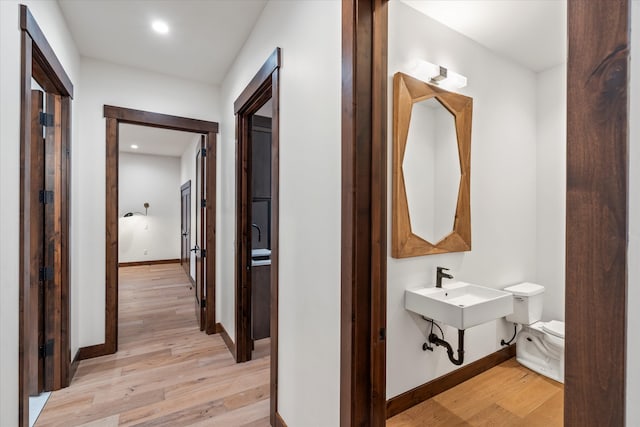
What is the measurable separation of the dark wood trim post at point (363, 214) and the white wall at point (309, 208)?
8cm

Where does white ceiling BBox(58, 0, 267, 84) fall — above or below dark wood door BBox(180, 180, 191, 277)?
above

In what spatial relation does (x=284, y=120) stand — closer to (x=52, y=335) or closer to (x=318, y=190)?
(x=318, y=190)

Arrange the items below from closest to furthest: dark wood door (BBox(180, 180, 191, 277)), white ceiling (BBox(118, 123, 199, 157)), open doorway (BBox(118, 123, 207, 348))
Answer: open doorway (BBox(118, 123, 207, 348)), white ceiling (BBox(118, 123, 199, 157)), dark wood door (BBox(180, 180, 191, 277))

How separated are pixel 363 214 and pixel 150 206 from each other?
757cm

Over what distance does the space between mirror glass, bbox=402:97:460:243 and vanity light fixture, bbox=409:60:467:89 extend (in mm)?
127

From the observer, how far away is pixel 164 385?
2.29 m

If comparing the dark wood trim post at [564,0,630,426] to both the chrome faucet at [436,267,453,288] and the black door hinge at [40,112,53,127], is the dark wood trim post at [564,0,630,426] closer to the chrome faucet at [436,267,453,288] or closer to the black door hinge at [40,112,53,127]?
the chrome faucet at [436,267,453,288]

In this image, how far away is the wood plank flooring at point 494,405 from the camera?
1.89 metres

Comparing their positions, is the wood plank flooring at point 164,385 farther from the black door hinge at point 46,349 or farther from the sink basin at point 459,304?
the sink basin at point 459,304

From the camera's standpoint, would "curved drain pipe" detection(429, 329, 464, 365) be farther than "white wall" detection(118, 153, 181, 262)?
No

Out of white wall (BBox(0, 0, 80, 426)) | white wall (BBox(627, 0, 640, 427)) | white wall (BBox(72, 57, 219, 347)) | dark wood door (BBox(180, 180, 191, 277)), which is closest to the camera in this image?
white wall (BBox(627, 0, 640, 427))

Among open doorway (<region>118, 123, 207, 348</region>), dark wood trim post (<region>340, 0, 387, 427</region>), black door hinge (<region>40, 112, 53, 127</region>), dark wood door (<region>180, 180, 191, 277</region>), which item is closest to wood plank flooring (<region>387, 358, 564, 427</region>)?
dark wood trim post (<region>340, 0, 387, 427</region>)

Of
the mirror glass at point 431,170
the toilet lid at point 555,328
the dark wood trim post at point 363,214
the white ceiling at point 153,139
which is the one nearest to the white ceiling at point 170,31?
the dark wood trim post at point 363,214

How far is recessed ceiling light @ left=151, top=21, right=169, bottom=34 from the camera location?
223cm
